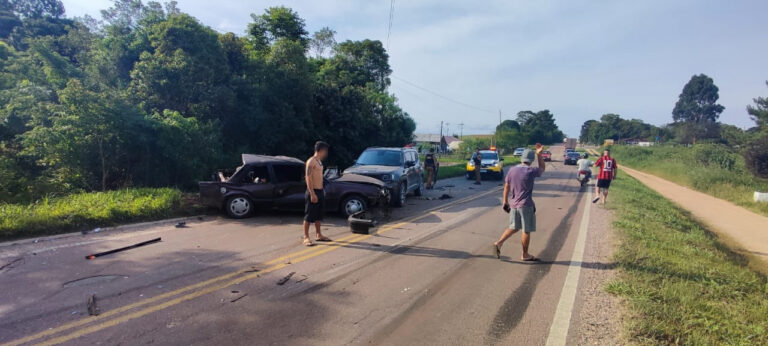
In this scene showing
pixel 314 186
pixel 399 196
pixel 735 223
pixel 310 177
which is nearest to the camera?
pixel 310 177

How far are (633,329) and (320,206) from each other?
194 inches

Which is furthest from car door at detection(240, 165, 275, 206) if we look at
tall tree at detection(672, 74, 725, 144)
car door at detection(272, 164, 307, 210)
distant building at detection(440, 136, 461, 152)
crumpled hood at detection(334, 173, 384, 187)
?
tall tree at detection(672, 74, 725, 144)

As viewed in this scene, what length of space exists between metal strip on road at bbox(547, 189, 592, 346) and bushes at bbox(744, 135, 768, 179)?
98.8 ft

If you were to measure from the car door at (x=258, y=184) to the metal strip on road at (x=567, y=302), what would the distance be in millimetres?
6628

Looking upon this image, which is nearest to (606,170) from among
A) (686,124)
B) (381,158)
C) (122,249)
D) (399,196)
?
(399,196)

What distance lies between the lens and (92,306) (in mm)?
4117

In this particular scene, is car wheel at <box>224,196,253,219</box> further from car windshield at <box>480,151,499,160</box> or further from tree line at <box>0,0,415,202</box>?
car windshield at <box>480,151,499,160</box>

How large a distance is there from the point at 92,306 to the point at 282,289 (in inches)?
76.2

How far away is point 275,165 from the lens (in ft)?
31.4

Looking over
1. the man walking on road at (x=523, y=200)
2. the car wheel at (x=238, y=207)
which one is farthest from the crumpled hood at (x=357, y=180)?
the man walking on road at (x=523, y=200)

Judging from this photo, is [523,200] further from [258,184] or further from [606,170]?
[606,170]

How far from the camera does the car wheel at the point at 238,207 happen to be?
923cm

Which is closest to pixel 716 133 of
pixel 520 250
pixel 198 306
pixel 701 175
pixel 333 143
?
pixel 701 175

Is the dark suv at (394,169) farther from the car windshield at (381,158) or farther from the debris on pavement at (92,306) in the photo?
the debris on pavement at (92,306)
